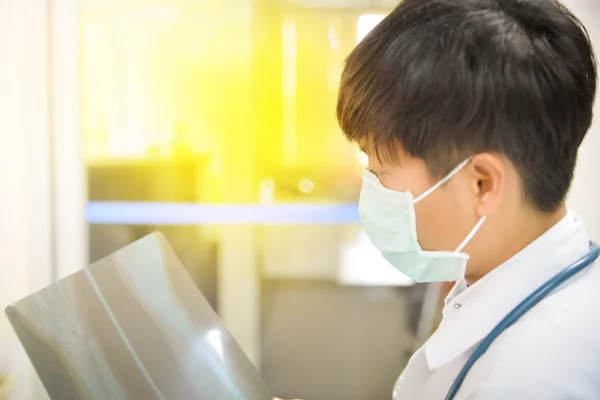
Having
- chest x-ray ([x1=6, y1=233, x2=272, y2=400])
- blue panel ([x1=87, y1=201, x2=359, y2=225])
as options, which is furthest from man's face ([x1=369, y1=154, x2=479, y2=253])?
blue panel ([x1=87, y1=201, x2=359, y2=225])

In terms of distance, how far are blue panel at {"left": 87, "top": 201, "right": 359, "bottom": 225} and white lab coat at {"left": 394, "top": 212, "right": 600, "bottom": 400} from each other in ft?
2.91

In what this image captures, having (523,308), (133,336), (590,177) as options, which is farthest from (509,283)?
(590,177)

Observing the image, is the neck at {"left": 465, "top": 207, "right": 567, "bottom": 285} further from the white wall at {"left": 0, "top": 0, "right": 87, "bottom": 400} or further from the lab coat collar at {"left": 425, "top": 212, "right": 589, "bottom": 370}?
the white wall at {"left": 0, "top": 0, "right": 87, "bottom": 400}

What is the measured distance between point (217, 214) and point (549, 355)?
1.15 metres

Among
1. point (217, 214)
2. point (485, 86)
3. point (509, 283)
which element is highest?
point (485, 86)

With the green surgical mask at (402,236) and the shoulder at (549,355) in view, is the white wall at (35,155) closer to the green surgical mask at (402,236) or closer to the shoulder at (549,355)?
the green surgical mask at (402,236)

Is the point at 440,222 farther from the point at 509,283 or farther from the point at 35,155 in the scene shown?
the point at 35,155

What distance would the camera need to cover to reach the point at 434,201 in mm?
758

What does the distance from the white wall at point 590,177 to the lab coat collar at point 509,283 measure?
705mm

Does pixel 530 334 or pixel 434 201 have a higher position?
pixel 434 201

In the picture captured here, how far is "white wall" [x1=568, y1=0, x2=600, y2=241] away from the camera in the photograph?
53.3 inches

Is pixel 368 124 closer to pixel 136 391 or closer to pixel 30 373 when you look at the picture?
pixel 136 391

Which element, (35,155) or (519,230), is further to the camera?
(35,155)

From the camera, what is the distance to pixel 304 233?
175 centimetres
